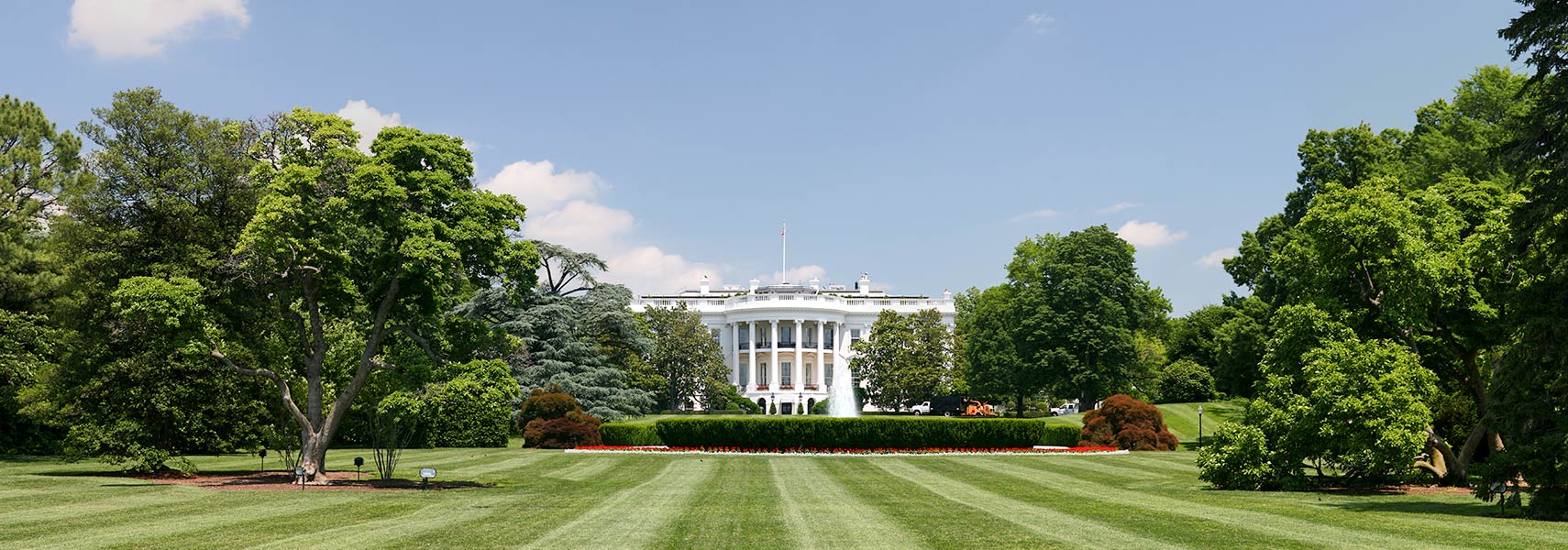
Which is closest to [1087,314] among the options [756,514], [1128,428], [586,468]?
[1128,428]

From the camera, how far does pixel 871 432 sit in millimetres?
38062

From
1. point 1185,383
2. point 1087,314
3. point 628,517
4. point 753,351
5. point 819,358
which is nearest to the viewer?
point 628,517

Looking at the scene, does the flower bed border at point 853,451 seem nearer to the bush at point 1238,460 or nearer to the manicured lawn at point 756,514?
the manicured lawn at point 756,514

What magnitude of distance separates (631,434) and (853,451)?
870 centimetres

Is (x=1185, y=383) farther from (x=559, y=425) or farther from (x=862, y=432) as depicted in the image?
(x=559, y=425)

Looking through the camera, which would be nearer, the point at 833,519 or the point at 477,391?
the point at 833,519

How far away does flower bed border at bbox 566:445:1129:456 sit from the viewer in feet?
121

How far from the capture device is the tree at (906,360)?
6588 cm

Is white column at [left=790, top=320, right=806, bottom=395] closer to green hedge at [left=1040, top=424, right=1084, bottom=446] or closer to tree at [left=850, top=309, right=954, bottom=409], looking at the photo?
tree at [left=850, top=309, right=954, bottom=409]

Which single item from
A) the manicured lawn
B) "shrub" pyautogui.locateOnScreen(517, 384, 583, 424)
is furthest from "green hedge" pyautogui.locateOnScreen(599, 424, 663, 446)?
the manicured lawn

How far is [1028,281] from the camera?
194ft

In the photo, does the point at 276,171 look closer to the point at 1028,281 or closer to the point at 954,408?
the point at 1028,281

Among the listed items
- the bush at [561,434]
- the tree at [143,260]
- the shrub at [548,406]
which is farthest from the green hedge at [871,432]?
the tree at [143,260]

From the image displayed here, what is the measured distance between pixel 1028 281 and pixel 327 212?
1759 inches
